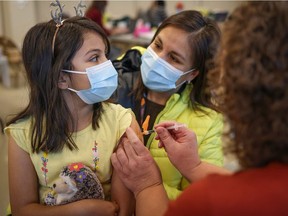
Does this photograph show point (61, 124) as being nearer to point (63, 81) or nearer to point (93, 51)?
point (63, 81)

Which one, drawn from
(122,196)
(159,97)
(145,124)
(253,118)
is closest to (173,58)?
(159,97)

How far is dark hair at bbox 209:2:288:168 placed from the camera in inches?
28.3

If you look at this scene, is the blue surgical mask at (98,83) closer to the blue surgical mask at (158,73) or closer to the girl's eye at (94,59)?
the girl's eye at (94,59)

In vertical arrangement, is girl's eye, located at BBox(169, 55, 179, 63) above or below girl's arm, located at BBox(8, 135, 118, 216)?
above

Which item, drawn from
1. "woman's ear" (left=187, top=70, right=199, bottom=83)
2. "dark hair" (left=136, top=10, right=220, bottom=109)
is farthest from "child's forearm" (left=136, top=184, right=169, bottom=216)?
"woman's ear" (left=187, top=70, right=199, bottom=83)

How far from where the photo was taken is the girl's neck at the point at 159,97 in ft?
5.19

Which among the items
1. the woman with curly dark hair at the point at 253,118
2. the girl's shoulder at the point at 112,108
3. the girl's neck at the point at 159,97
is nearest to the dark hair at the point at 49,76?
the girl's shoulder at the point at 112,108

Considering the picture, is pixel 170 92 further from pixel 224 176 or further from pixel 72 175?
pixel 224 176

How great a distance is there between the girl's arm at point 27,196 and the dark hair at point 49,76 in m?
0.07

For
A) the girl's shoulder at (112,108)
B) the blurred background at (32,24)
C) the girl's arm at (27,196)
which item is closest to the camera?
the girl's arm at (27,196)

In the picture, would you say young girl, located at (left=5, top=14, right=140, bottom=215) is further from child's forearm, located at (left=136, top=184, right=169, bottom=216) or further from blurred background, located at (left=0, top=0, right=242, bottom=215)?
blurred background, located at (left=0, top=0, right=242, bottom=215)

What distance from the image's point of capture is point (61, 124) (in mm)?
1278

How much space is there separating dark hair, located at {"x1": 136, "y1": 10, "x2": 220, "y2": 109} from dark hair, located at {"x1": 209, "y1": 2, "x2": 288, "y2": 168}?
665mm

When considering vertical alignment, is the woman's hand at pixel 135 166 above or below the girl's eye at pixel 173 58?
below
